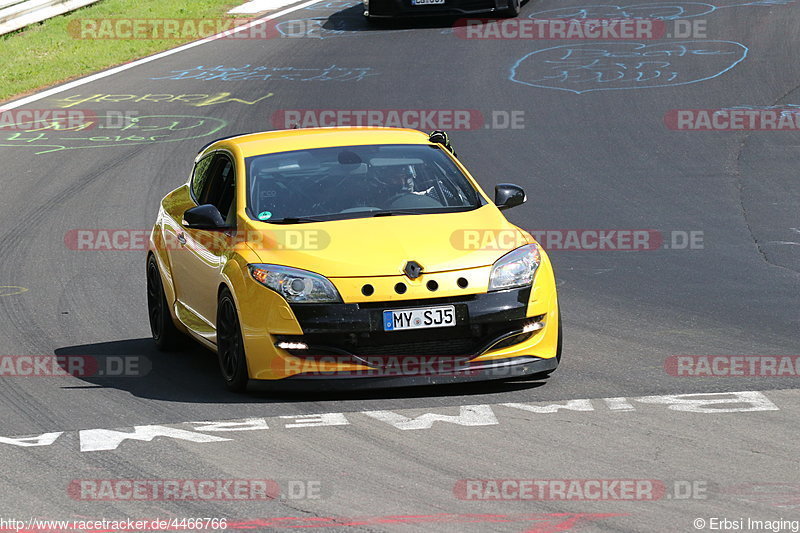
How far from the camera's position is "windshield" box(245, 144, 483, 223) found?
906 cm

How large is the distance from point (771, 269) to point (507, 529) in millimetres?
7033

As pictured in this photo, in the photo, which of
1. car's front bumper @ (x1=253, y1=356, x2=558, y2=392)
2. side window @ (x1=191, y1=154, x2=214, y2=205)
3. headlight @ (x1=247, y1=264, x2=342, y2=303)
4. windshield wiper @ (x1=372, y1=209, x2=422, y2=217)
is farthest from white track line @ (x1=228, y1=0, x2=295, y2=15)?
car's front bumper @ (x1=253, y1=356, x2=558, y2=392)

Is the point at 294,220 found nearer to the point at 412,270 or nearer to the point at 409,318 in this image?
the point at 412,270

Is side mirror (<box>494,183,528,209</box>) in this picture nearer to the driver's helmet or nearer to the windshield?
the windshield

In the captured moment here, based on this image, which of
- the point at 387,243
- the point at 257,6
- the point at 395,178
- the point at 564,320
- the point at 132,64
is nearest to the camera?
the point at 387,243

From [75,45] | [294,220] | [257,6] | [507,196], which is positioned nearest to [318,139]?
[294,220]

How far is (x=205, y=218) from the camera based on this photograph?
896 centimetres

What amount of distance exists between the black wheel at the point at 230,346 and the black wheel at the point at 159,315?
145 cm

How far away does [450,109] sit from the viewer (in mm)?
20391

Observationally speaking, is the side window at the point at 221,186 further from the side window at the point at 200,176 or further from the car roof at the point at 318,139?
the car roof at the point at 318,139

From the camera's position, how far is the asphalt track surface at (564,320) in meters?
6.36

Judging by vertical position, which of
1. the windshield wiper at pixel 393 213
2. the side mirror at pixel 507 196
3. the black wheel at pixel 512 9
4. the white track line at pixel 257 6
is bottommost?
the white track line at pixel 257 6

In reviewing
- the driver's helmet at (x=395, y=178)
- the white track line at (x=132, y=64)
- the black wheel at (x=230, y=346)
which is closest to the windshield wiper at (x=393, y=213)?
the driver's helmet at (x=395, y=178)

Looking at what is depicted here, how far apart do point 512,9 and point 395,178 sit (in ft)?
56.8
